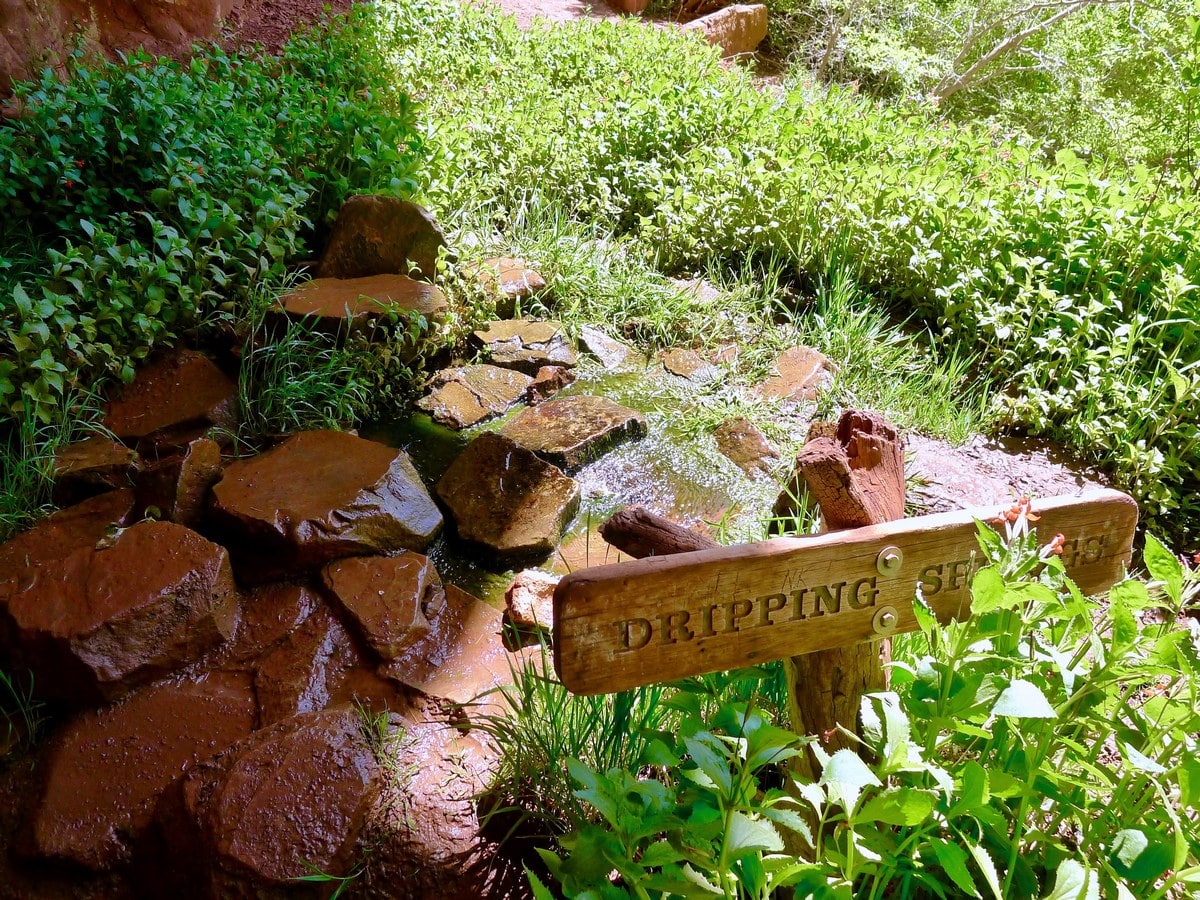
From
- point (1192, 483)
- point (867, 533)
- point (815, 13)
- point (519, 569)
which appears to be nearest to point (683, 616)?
point (867, 533)

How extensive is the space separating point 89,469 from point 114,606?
785 mm

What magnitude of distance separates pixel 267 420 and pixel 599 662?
2.65 meters

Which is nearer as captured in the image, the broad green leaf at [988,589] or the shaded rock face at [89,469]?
the broad green leaf at [988,589]

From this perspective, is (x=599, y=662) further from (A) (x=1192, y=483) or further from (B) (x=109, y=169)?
(B) (x=109, y=169)

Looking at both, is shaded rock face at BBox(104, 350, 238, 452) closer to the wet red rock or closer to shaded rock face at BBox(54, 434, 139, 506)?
shaded rock face at BBox(54, 434, 139, 506)

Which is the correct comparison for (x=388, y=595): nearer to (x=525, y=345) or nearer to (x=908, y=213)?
(x=525, y=345)

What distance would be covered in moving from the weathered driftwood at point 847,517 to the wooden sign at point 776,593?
122 mm

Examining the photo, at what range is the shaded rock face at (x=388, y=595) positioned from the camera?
9.25 feet

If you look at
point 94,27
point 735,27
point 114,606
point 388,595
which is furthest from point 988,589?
point 735,27

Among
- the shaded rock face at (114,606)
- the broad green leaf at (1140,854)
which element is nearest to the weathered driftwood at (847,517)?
the broad green leaf at (1140,854)

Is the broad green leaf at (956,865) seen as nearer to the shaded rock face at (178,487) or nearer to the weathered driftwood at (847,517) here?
the weathered driftwood at (847,517)

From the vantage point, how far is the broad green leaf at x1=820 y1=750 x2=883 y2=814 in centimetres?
138

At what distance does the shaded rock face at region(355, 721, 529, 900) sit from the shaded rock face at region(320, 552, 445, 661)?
19.7 inches

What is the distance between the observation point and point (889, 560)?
1593mm
